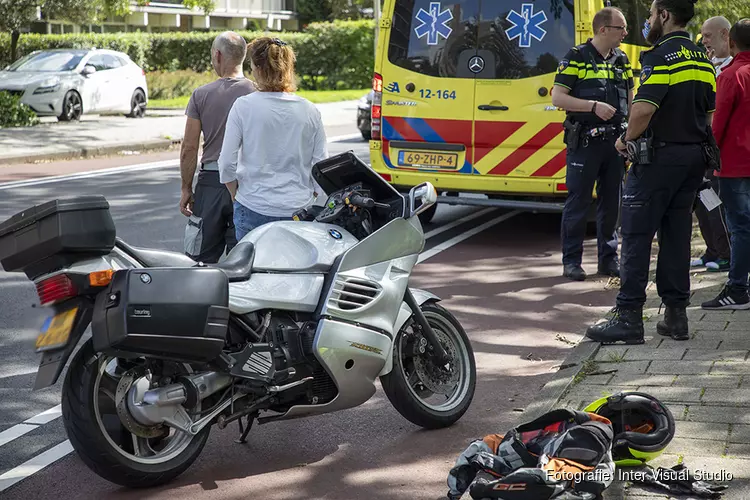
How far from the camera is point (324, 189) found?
522 centimetres

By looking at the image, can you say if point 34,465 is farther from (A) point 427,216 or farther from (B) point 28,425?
(A) point 427,216

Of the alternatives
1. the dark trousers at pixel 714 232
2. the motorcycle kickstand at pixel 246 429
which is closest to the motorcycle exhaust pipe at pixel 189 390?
the motorcycle kickstand at pixel 246 429

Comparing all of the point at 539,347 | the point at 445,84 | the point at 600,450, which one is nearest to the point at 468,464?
the point at 600,450

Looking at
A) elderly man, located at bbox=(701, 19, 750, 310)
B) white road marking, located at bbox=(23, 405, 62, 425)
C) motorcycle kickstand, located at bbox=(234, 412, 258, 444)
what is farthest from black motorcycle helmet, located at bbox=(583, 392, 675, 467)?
elderly man, located at bbox=(701, 19, 750, 310)

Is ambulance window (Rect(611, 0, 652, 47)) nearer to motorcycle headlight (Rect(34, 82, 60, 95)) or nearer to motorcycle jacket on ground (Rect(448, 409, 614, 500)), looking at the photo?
motorcycle jacket on ground (Rect(448, 409, 614, 500))

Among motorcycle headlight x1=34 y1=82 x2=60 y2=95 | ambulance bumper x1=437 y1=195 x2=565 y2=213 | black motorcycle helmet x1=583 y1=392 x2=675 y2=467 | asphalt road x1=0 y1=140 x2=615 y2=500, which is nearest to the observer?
black motorcycle helmet x1=583 y1=392 x2=675 y2=467

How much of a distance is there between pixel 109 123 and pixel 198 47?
49.4 ft

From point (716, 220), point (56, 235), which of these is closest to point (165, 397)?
point (56, 235)

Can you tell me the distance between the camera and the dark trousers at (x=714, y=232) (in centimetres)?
864

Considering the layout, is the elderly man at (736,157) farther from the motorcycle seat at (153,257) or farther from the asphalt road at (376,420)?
the motorcycle seat at (153,257)

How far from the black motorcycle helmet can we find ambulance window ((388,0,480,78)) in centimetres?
573

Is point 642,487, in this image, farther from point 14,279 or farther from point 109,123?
point 109,123

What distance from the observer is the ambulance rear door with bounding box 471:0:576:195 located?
31.4 ft

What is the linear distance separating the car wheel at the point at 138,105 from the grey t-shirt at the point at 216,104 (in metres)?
17.9
